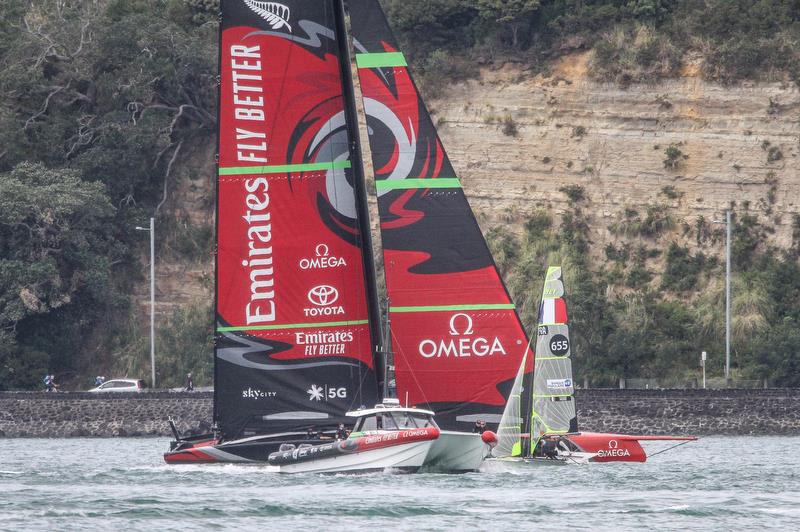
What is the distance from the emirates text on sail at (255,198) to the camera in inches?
1476

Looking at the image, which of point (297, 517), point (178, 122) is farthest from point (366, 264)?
point (178, 122)

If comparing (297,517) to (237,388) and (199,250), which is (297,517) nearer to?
(237,388)

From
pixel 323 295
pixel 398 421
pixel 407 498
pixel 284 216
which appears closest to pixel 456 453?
pixel 398 421

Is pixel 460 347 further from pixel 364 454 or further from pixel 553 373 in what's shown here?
pixel 553 373

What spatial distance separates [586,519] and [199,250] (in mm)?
49745

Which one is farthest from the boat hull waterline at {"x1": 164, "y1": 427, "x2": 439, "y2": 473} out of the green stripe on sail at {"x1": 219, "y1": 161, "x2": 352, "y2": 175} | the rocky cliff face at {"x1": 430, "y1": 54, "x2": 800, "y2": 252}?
the rocky cliff face at {"x1": 430, "y1": 54, "x2": 800, "y2": 252}

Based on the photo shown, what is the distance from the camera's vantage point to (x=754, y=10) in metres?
72.3

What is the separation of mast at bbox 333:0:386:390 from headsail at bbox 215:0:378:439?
0.19m

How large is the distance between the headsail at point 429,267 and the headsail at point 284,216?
78 cm

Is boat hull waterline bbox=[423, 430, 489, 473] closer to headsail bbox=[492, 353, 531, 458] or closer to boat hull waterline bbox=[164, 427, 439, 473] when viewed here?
boat hull waterline bbox=[164, 427, 439, 473]

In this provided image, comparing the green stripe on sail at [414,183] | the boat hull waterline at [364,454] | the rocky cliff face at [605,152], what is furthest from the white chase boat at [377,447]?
the rocky cliff face at [605,152]

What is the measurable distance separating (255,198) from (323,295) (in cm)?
258

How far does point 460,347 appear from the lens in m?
36.7

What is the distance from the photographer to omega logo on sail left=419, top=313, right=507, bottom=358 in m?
36.6
